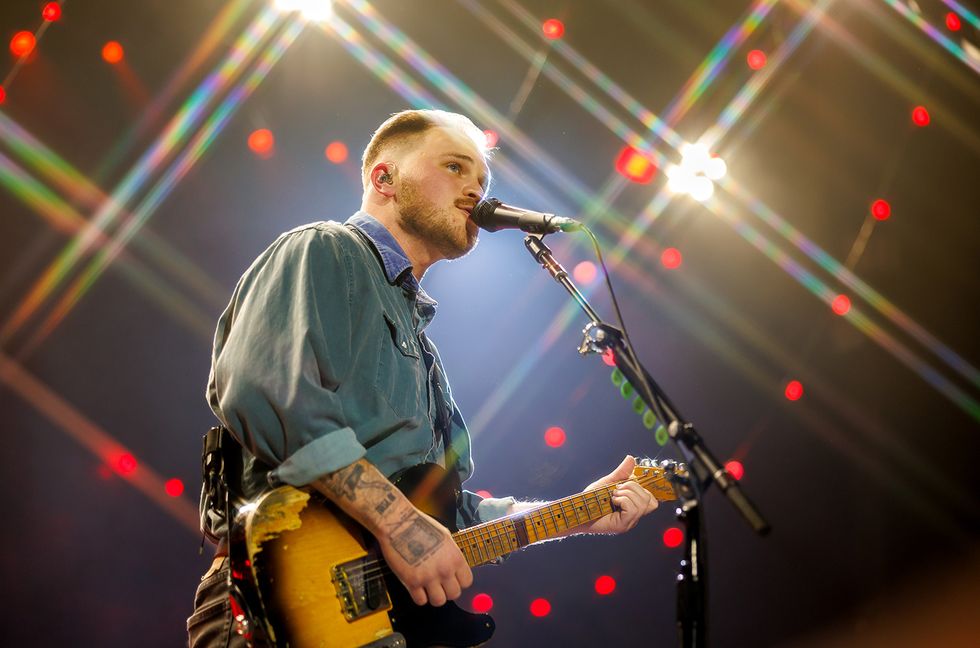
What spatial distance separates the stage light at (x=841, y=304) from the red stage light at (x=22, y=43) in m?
5.24

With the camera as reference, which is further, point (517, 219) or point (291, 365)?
point (517, 219)

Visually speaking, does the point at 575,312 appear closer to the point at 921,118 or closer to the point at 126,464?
the point at 126,464

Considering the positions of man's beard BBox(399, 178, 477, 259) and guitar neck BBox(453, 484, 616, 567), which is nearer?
guitar neck BBox(453, 484, 616, 567)

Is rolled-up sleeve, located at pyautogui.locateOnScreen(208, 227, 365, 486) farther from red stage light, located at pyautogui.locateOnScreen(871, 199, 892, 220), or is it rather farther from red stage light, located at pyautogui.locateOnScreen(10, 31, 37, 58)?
red stage light, located at pyautogui.locateOnScreen(871, 199, 892, 220)

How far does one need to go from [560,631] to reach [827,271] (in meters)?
3.15

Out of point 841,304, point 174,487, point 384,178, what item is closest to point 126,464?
point 174,487

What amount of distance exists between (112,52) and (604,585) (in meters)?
4.27

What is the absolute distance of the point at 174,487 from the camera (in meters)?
3.57

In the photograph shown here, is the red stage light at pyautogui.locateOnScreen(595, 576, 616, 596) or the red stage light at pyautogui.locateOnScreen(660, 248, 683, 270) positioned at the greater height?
the red stage light at pyautogui.locateOnScreen(660, 248, 683, 270)

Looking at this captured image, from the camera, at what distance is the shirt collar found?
2242mm

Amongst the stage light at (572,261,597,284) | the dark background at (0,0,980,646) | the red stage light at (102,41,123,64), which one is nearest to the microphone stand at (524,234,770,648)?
the dark background at (0,0,980,646)

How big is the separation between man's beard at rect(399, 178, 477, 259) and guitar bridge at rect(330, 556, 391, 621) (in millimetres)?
1203

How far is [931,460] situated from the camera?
4812mm

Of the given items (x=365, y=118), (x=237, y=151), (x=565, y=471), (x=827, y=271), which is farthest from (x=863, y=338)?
(x=237, y=151)
